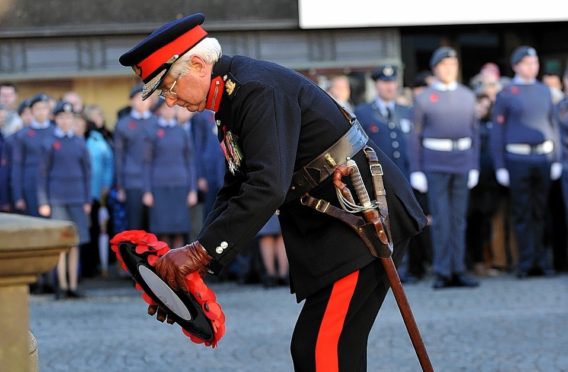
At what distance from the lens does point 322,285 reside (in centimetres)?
515

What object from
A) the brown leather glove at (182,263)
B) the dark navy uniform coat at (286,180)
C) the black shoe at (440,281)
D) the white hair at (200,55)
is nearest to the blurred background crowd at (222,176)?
the black shoe at (440,281)

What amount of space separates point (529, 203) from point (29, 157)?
16.1ft

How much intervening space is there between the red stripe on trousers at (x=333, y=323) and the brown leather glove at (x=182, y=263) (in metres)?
0.50

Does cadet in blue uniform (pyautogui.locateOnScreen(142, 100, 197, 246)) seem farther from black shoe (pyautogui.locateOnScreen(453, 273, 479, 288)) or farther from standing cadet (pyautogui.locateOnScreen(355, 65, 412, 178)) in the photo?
black shoe (pyautogui.locateOnScreen(453, 273, 479, 288))

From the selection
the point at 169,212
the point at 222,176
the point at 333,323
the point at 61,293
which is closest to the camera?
the point at 333,323

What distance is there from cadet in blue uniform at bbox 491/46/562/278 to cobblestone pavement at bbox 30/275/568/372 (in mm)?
518

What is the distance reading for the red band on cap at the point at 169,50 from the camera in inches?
197

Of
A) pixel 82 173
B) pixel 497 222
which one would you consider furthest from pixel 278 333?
pixel 497 222

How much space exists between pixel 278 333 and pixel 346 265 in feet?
15.2

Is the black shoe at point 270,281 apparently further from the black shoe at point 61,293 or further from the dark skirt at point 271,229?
the black shoe at point 61,293

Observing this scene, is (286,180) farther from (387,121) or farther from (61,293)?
(61,293)

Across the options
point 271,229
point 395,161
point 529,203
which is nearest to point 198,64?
point 395,161

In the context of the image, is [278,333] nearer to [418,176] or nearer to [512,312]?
[512,312]

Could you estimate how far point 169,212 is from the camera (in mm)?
14102
